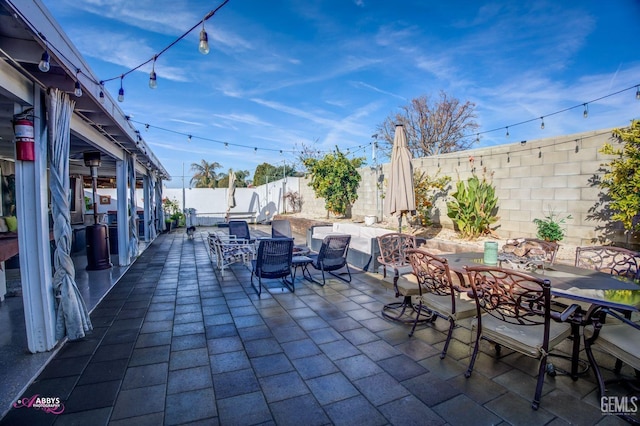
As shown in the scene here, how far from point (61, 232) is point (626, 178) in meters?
6.74

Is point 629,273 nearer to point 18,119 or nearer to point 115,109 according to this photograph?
point 18,119

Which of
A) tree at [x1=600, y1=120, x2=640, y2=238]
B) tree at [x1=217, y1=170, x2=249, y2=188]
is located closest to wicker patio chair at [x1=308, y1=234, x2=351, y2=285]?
tree at [x1=600, y1=120, x2=640, y2=238]

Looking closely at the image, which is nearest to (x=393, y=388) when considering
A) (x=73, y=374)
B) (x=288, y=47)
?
(x=73, y=374)

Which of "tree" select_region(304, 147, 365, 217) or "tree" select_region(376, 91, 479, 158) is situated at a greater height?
"tree" select_region(376, 91, 479, 158)

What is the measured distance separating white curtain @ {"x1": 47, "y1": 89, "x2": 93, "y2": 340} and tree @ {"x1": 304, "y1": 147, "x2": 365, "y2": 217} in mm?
7961

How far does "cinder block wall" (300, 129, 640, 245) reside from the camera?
15.8 ft

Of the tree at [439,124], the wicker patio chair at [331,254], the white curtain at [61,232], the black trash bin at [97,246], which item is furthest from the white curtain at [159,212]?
the tree at [439,124]

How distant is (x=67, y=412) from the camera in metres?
1.84

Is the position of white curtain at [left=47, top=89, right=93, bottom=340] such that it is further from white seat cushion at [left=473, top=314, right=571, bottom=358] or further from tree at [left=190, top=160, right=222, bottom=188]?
tree at [left=190, top=160, right=222, bottom=188]

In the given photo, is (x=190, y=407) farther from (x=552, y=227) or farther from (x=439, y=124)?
(x=439, y=124)

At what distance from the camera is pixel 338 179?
33.6 ft

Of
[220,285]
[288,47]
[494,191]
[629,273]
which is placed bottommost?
[220,285]

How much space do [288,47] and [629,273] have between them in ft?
25.6

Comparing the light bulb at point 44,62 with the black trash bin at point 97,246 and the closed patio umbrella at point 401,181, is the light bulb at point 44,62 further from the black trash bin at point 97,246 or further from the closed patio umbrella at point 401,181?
the closed patio umbrella at point 401,181
